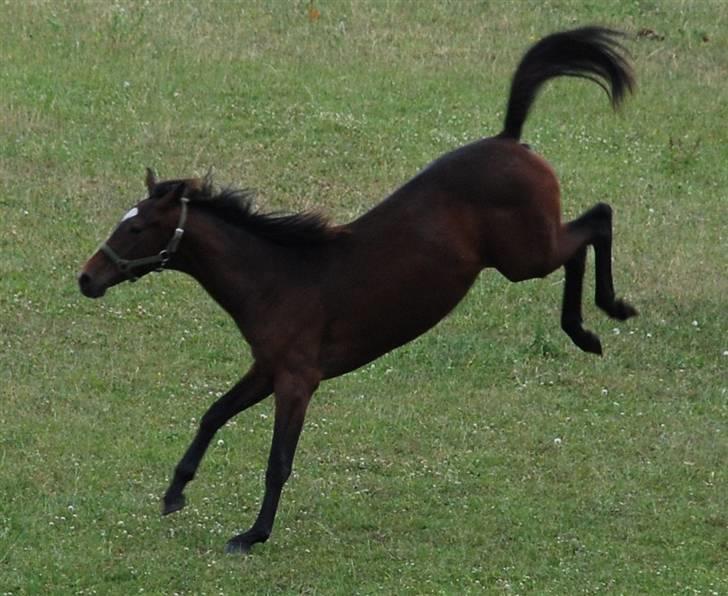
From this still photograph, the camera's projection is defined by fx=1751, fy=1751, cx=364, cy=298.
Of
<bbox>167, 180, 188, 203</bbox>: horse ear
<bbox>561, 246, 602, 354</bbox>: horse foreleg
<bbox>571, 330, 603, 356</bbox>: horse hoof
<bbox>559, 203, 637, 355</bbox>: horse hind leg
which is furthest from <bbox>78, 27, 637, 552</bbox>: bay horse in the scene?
<bbox>571, 330, 603, 356</bbox>: horse hoof

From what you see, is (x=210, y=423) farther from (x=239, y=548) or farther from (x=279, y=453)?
(x=239, y=548)

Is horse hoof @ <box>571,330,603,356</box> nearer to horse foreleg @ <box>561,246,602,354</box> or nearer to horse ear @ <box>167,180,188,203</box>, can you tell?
horse foreleg @ <box>561,246,602,354</box>

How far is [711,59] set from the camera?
56.2 ft

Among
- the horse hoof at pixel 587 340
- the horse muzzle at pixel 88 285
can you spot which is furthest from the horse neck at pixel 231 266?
the horse hoof at pixel 587 340

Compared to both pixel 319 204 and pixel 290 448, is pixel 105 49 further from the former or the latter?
pixel 290 448

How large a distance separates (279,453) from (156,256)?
1.11 metres

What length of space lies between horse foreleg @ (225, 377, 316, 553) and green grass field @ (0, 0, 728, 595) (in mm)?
117

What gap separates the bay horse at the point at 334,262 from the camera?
8.45m

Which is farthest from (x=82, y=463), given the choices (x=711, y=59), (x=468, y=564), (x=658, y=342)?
(x=711, y=59)

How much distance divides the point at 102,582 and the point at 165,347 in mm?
3368

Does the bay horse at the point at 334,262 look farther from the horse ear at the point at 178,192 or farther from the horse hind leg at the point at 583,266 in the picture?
the horse hind leg at the point at 583,266

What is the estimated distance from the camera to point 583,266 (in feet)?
29.8

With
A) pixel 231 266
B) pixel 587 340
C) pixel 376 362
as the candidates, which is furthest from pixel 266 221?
pixel 376 362

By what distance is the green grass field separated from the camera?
27.9 feet
